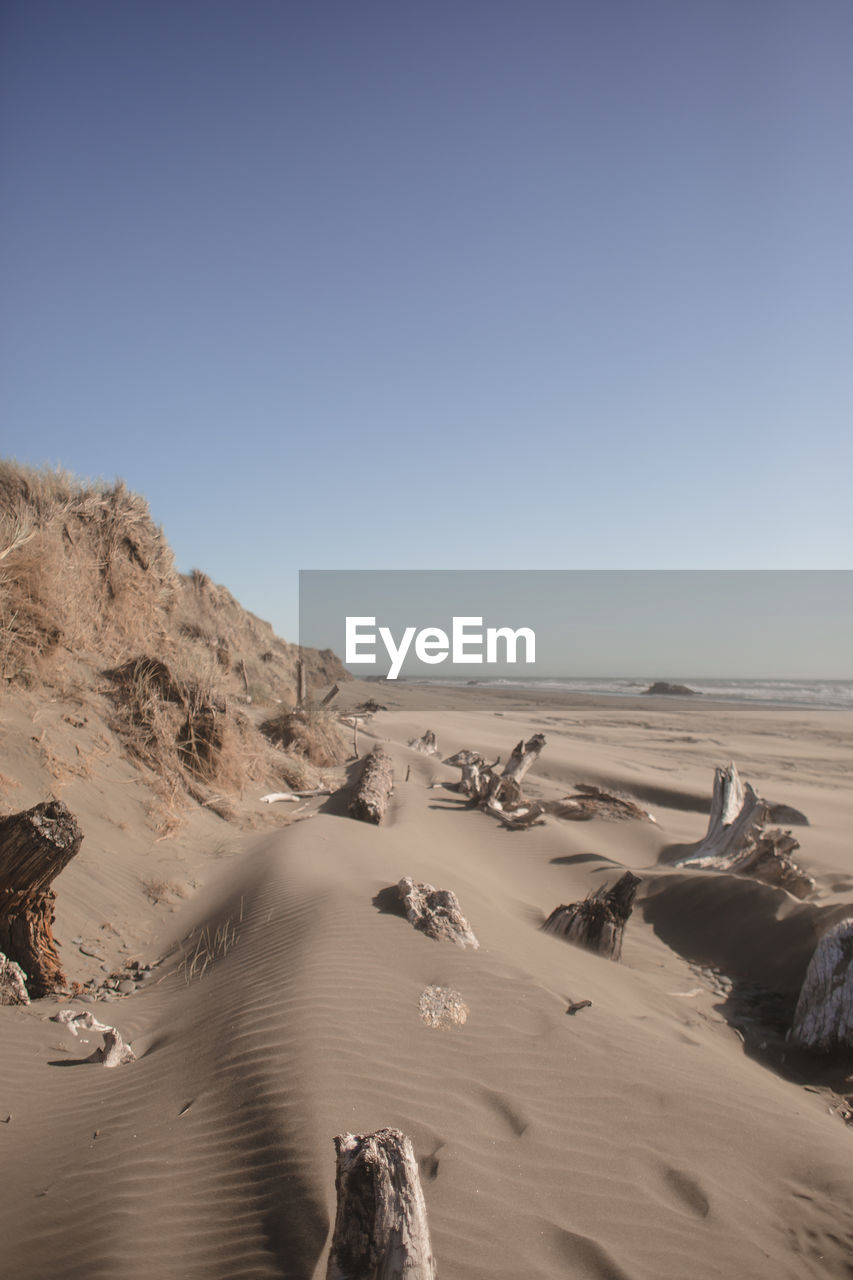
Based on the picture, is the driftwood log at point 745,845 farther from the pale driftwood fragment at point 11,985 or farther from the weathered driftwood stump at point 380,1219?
the pale driftwood fragment at point 11,985

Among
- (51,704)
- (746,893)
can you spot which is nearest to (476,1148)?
(746,893)

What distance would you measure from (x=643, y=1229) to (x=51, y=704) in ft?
24.2

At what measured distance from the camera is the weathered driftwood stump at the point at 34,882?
4.08m

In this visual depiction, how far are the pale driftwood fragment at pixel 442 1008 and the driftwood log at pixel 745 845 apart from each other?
4.70 m

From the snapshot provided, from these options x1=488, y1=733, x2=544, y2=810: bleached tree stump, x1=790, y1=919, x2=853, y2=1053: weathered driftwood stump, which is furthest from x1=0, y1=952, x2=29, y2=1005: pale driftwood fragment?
x1=488, y1=733, x2=544, y2=810: bleached tree stump

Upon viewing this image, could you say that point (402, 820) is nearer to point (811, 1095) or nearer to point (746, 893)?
point (746, 893)

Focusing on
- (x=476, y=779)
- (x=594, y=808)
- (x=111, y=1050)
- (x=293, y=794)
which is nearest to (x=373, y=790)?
(x=293, y=794)

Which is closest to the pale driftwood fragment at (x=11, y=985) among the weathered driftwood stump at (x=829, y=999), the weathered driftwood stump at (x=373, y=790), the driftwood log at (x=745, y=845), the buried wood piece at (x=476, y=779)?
the weathered driftwood stump at (x=829, y=999)

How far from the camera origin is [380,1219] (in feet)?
6.62

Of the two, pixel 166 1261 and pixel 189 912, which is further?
pixel 189 912

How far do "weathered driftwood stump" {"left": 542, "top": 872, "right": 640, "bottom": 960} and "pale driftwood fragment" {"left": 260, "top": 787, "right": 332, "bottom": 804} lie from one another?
5.12 metres

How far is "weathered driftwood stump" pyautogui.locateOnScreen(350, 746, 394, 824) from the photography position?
30.0 ft

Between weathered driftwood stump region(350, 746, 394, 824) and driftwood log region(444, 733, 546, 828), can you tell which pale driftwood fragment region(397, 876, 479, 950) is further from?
driftwood log region(444, 733, 546, 828)

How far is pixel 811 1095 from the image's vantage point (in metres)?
3.90
